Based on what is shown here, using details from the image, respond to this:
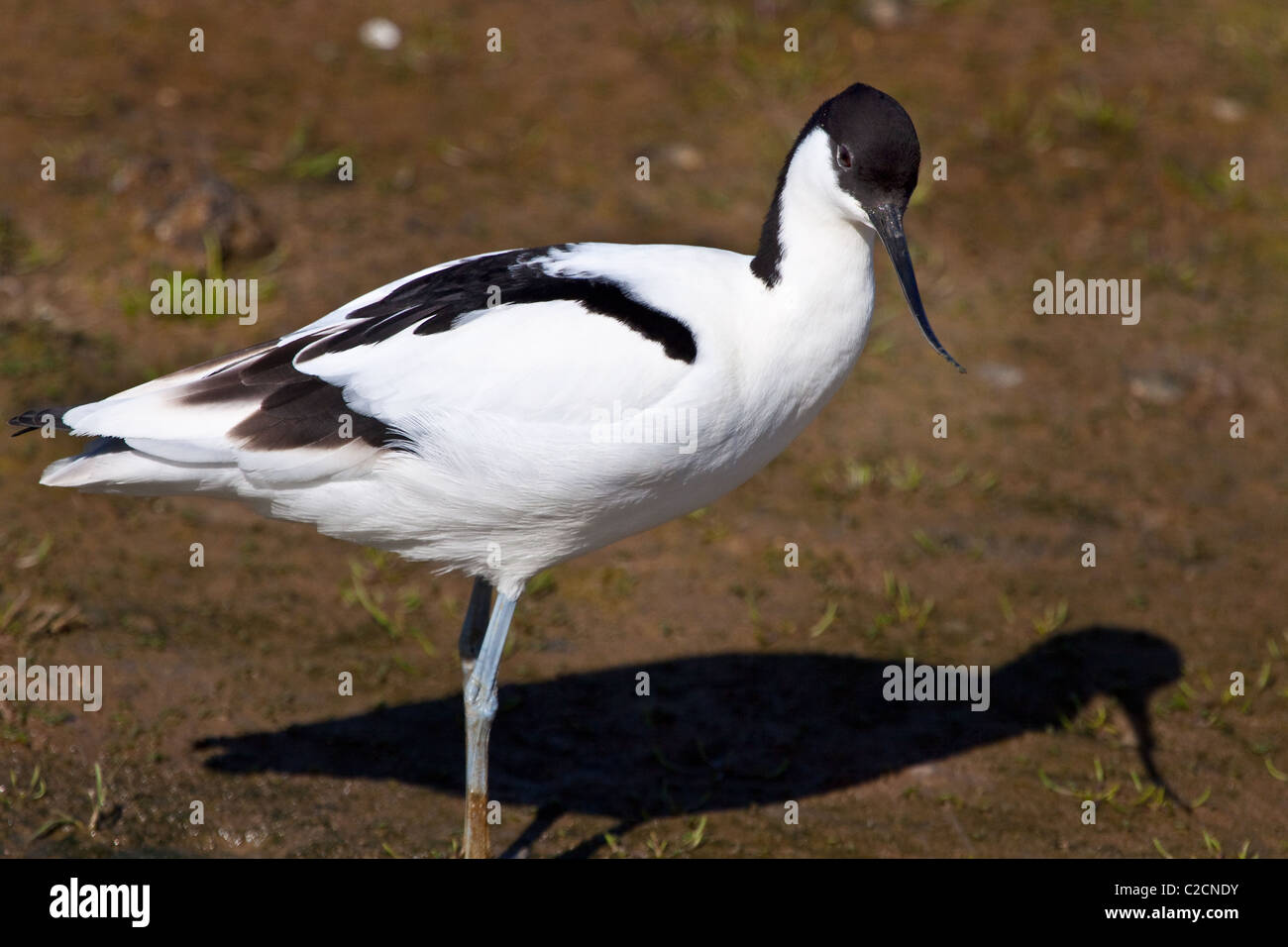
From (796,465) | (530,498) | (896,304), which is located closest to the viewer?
(530,498)

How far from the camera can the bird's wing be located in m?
4.33

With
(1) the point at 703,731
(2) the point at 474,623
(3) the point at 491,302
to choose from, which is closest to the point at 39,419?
(3) the point at 491,302

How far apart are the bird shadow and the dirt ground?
2 cm

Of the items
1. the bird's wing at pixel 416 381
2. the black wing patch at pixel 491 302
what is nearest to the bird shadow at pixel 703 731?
the bird's wing at pixel 416 381

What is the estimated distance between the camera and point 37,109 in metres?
8.31

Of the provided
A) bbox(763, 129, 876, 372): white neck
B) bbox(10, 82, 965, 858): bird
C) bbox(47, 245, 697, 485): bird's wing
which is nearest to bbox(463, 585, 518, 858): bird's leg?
bbox(10, 82, 965, 858): bird

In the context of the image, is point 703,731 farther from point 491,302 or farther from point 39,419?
point 39,419

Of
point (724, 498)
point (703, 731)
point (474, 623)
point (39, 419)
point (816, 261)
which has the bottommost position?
point (703, 731)

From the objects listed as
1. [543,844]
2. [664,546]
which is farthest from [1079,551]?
[543,844]

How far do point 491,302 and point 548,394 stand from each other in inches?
15.7

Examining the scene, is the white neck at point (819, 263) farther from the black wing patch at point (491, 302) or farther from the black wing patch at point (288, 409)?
the black wing patch at point (288, 409)

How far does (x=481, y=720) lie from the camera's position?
4.80 metres

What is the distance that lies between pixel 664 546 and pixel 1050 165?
3.95 metres
